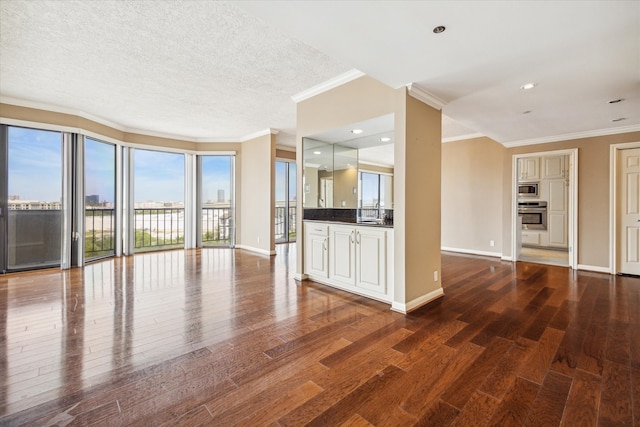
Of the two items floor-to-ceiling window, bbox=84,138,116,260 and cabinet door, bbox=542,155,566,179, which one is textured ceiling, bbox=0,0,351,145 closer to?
floor-to-ceiling window, bbox=84,138,116,260

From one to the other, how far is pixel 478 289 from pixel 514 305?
2.03 feet

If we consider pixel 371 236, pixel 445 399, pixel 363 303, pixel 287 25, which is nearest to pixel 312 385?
pixel 445 399

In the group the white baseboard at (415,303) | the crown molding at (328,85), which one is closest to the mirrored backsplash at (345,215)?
the white baseboard at (415,303)

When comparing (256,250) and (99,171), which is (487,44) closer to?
(256,250)

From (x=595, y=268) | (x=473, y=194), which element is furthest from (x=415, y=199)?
(x=595, y=268)

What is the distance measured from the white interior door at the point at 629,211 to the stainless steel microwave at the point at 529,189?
265 cm

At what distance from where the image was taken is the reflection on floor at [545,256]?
18.9 ft

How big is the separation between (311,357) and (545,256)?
6.58m

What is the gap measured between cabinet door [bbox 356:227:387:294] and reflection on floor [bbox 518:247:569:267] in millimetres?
4237

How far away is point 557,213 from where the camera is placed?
278 inches

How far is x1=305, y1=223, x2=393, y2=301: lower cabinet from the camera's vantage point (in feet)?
10.9

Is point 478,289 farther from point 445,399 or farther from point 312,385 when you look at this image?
point 312,385

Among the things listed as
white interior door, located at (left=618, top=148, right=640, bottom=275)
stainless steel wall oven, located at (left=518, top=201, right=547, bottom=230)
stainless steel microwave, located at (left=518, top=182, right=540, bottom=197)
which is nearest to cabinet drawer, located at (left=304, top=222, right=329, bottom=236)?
white interior door, located at (left=618, top=148, right=640, bottom=275)

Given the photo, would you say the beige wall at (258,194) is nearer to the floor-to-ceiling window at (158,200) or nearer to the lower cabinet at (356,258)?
the floor-to-ceiling window at (158,200)
